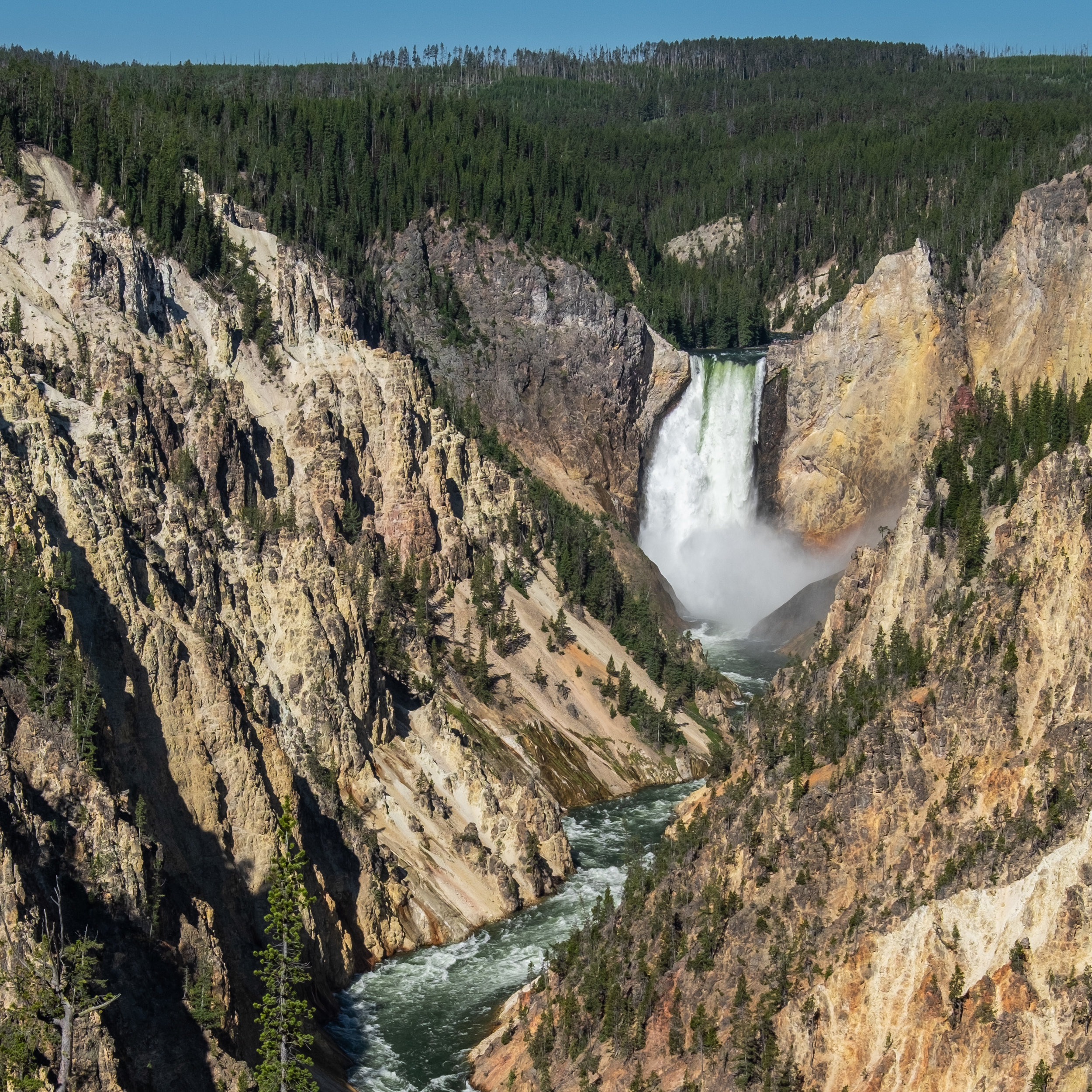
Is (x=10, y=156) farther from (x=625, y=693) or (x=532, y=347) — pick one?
(x=532, y=347)

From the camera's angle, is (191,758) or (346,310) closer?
(191,758)

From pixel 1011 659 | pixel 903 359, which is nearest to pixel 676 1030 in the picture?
pixel 1011 659

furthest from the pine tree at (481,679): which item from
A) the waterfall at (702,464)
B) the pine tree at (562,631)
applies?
the waterfall at (702,464)

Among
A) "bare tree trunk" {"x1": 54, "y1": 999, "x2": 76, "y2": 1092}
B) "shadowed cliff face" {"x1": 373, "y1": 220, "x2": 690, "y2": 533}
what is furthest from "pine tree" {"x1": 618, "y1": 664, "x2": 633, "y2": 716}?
"bare tree trunk" {"x1": 54, "y1": 999, "x2": 76, "y2": 1092}

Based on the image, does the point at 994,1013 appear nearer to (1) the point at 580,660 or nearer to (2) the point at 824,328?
(1) the point at 580,660

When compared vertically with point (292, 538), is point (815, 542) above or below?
below

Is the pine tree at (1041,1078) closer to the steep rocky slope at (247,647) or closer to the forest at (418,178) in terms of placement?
the steep rocky slope at (247,647)

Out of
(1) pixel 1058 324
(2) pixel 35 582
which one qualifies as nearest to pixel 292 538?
(2) pixel 35 582
